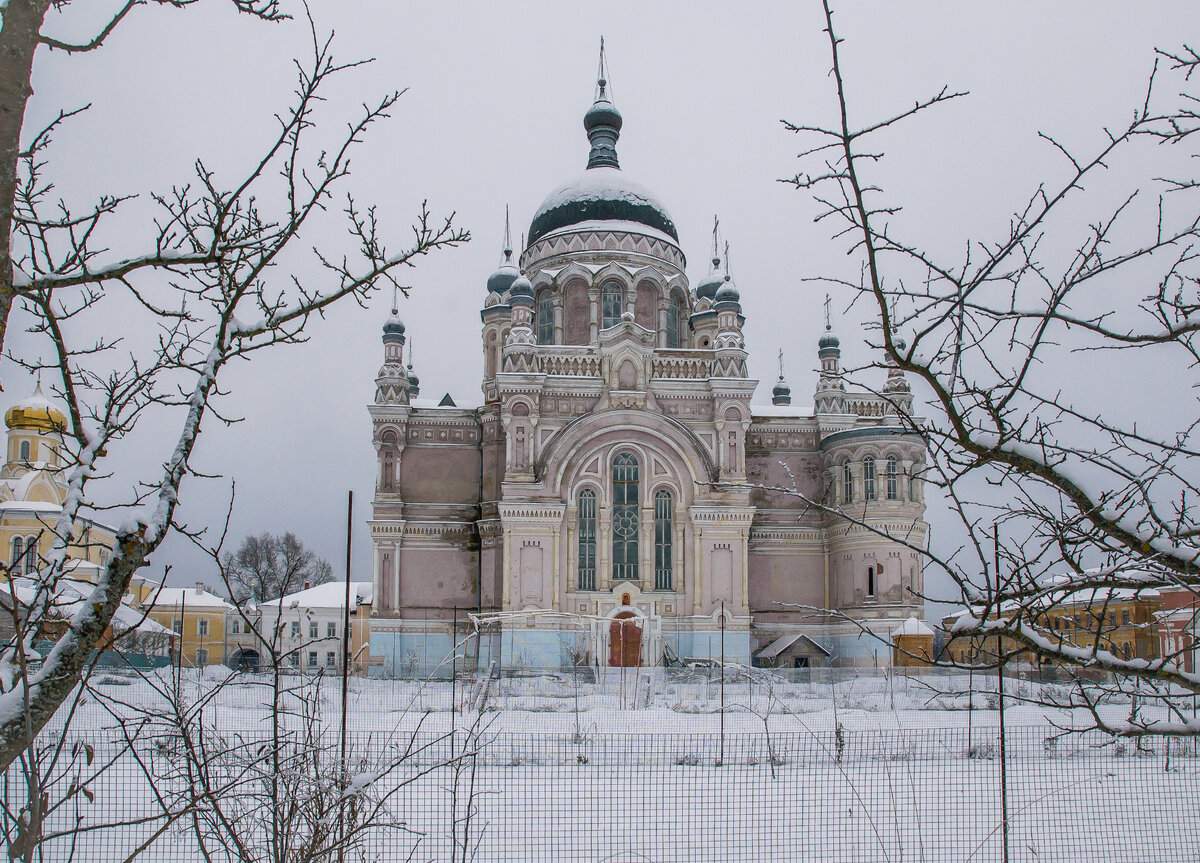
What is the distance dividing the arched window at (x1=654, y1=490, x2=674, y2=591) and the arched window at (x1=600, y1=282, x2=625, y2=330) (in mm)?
8728

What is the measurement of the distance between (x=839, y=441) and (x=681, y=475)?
255 inches

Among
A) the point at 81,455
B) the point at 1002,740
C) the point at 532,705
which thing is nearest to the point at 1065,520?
the point at 81,455

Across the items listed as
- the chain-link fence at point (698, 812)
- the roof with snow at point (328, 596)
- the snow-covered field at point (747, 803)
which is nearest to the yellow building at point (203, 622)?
the roof with snow at point (328, 596)

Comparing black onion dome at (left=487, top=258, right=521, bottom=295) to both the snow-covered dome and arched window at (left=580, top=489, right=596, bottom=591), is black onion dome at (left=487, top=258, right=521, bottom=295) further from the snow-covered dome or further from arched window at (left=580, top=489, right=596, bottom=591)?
arched window at (left=580, top=489, right=596, bottom=591)

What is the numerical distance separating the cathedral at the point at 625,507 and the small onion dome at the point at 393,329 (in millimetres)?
105

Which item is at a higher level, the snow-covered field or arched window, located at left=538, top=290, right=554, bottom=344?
arched window, located at left=538, top=290, right=554, bottom=344

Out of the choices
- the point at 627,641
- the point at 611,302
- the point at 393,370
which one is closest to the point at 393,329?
the point at 393,370

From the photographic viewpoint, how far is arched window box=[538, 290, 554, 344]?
137ft

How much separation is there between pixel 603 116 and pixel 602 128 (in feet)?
1.74

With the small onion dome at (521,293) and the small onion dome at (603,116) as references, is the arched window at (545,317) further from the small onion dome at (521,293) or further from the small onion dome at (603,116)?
the small onion dome at (603,116)

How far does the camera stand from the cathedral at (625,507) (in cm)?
3441

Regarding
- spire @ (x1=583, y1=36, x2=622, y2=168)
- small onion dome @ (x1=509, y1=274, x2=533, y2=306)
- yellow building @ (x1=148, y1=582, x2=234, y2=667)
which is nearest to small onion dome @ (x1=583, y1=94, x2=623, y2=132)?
spire @ (x1=583, y1=36, x2=622, y2=168)

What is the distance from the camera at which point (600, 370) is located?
119 feet

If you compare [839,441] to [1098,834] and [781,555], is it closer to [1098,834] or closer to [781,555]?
[781,555]
